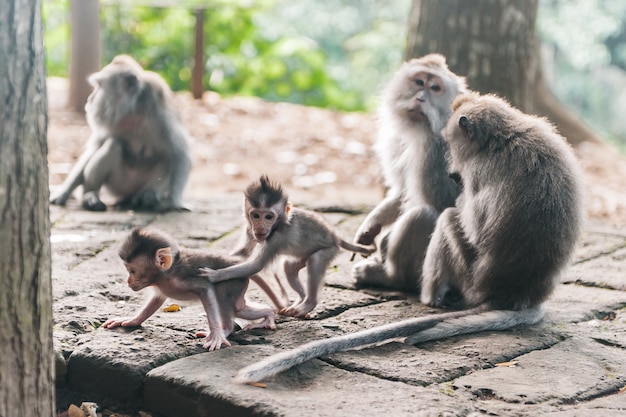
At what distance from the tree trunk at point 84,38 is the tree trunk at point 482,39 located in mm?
6249

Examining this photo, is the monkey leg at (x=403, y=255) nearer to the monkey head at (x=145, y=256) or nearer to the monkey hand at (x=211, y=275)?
the monkey hand at (x=211, y=275)

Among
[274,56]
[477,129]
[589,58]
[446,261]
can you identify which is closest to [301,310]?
[446,261]

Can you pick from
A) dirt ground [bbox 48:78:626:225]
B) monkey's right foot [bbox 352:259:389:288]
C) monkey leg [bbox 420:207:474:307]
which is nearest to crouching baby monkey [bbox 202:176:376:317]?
monkey leg [bbox 420:207:474:307]

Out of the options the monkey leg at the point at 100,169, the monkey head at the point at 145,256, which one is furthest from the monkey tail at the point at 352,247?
the monkey leg at the point at 100,169

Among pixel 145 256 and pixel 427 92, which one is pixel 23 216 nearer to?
pixel 145 256

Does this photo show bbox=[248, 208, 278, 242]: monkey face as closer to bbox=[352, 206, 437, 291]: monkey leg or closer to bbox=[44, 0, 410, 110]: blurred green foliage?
bbox=[352, 206, 437, 291]: monkey leg

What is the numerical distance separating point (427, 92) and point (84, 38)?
845cm

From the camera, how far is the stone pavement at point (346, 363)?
3.74 m

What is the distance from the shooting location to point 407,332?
453 cm

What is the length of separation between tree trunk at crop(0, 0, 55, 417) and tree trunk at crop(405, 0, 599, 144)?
532cm

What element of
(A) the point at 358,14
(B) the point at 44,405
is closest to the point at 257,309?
(B) the point at 44,405

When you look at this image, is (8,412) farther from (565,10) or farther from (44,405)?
(565,10)

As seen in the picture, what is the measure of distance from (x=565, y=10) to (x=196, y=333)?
12.1 metres

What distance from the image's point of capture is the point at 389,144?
593 cm
